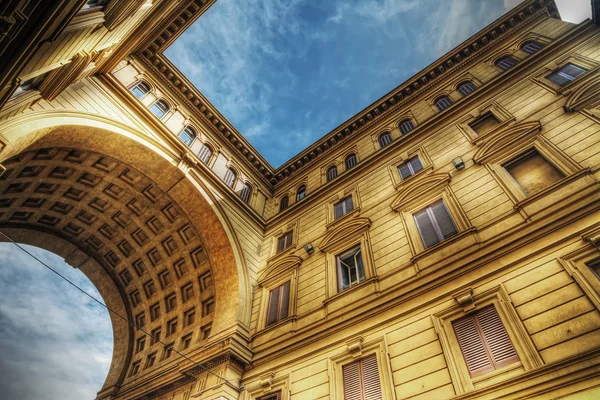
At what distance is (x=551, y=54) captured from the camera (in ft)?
48.2

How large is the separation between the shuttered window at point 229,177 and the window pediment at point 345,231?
7683mm

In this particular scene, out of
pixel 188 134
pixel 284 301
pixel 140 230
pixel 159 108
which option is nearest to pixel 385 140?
pixel 284 301

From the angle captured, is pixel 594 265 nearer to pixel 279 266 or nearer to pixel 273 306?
pixel 273 306

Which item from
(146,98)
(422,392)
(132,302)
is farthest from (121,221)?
(422,392)

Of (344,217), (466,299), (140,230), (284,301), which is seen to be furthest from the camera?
(140,230)

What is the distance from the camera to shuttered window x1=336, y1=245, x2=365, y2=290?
13422 millimetres

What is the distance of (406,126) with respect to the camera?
19172 millimetres

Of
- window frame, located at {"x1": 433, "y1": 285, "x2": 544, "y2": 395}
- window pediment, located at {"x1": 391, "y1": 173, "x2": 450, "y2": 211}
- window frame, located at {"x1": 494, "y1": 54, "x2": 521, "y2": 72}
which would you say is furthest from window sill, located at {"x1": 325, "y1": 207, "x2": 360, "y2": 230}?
window frame, located at {"x1": 494, "y1": 54, "x2": 521, "y2": 72}

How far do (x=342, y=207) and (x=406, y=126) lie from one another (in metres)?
6.15

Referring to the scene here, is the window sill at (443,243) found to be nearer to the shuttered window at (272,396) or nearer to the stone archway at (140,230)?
the shuttered window at (272,396)

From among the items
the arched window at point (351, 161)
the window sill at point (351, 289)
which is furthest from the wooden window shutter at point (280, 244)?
the window sill at point (351, 289)

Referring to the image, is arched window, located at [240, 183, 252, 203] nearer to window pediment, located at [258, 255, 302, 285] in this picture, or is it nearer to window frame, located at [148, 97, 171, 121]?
window pediment, located at [258, 255, 302, 285]

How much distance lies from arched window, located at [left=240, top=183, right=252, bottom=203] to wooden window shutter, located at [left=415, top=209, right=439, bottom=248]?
1080cm

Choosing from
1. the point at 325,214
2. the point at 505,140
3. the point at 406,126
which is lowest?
the point at 505,140
